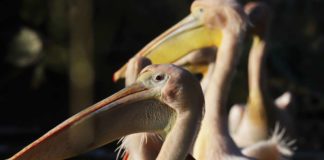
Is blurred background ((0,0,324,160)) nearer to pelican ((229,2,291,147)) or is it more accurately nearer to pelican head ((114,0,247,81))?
pelican ((229,2,291,147))

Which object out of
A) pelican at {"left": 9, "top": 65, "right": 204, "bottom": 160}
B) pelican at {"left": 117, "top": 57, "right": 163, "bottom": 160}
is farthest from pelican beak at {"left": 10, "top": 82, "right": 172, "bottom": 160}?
pelican at {"left": 117, "top": 57, "right": 163, "bottom": 160}

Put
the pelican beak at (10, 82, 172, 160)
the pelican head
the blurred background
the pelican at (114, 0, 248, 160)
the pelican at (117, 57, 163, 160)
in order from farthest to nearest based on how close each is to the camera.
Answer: the blurred background, the pelican head, the pelican at (114, 0, 248, 160), the pelican at (117, 57, 163, 160), the pelican beak at (10, 82, 172, 160)

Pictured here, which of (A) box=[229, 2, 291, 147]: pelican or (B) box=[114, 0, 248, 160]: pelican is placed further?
(A) box=[229, 2, 291, 147]: pelican

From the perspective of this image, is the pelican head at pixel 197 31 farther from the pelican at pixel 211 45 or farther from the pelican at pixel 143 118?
the pelican at pixel 143 118

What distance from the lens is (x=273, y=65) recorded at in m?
10.6

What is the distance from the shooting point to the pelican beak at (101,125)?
319 centimetres

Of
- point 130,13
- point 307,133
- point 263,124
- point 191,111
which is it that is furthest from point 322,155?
point 191,111

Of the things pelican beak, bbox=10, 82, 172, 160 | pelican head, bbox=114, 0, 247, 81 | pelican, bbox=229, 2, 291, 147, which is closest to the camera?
pelican beak, bbox=10, 82, 172, 160

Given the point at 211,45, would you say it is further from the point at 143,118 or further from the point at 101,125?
the point at 101,125

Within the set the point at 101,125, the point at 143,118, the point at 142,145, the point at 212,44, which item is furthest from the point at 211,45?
the point at 101,125

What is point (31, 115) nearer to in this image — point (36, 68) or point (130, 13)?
point (36, 68)

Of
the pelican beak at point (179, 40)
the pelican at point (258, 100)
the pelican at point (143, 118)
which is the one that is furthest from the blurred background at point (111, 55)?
the pelican at point (143, 118)

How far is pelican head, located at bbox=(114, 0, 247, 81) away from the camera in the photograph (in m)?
4.95

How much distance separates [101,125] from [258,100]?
324 centimetres
